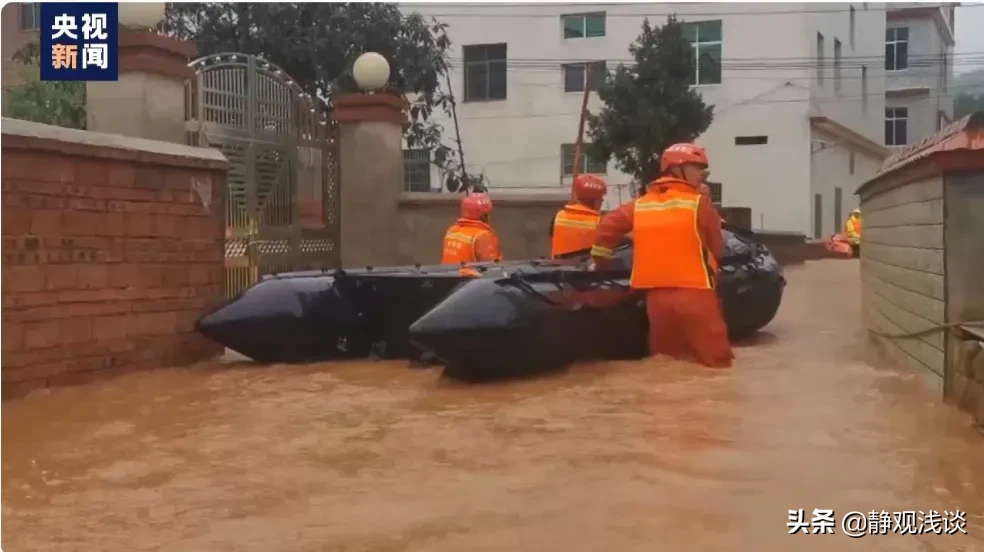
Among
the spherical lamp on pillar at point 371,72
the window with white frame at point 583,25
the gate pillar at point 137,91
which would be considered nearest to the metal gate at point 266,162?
the gate pillar at point 137,91

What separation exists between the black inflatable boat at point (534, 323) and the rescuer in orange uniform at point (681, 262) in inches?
8.8

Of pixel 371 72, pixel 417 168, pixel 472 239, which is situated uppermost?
pixel 371 72

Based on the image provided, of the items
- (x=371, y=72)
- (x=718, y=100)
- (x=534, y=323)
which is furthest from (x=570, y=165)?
(x=534, y=323)

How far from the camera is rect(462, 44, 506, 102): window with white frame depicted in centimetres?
1896

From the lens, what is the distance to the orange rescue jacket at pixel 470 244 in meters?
7.53

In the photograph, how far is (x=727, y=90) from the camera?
17.5 meters

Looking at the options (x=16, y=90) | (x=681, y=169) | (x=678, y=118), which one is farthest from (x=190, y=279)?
(x=678, y=118)

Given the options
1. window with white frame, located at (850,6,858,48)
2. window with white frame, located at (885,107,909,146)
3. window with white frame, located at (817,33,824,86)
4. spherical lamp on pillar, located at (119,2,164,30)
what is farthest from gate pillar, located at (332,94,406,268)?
window with white frame, located at (885,107,909,146)

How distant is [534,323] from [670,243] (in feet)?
2.81

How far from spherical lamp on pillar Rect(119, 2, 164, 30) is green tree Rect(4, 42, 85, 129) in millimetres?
2777

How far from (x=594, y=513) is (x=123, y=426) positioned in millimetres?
2391

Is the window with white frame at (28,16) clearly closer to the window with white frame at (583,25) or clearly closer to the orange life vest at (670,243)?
the orange life vest at (670,243)

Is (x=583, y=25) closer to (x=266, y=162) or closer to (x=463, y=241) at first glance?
(x=266, y=162)

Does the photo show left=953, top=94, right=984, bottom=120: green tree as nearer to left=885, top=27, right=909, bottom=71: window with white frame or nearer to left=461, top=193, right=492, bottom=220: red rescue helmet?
left=461, top=193, right=492, bottom=220: red rescue helmet
